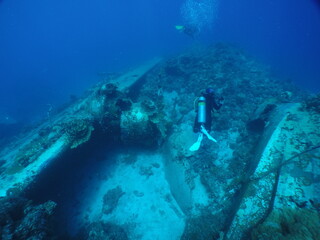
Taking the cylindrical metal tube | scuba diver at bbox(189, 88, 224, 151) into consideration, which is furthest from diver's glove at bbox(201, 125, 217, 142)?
the cylindrical metal tube

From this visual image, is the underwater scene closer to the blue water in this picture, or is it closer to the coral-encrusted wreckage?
the coral-encrusted wreckage

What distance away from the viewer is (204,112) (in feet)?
23.7

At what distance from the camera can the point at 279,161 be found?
179 inches

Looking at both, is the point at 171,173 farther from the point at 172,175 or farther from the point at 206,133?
the point at 206,133

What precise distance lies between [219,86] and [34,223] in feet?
36.3

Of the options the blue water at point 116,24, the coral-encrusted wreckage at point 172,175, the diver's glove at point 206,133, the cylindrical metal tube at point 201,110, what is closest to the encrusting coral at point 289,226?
the coral-encrusted wreckage at point 172,175

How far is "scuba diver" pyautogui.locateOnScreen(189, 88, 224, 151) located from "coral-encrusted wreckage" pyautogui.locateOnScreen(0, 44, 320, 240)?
0.52 meters

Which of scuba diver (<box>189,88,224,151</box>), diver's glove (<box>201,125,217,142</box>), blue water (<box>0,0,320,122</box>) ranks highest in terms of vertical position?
blue water (<box>0,0,320,122</box>)

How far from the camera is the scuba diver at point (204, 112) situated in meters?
7.12

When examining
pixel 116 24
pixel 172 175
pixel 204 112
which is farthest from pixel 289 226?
pixel 116 24

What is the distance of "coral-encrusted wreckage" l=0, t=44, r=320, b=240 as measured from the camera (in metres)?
3.93

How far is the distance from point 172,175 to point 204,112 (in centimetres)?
277

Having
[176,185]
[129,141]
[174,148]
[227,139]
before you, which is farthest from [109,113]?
[227,139]

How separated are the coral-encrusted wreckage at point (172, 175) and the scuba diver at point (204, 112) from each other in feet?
1.69
